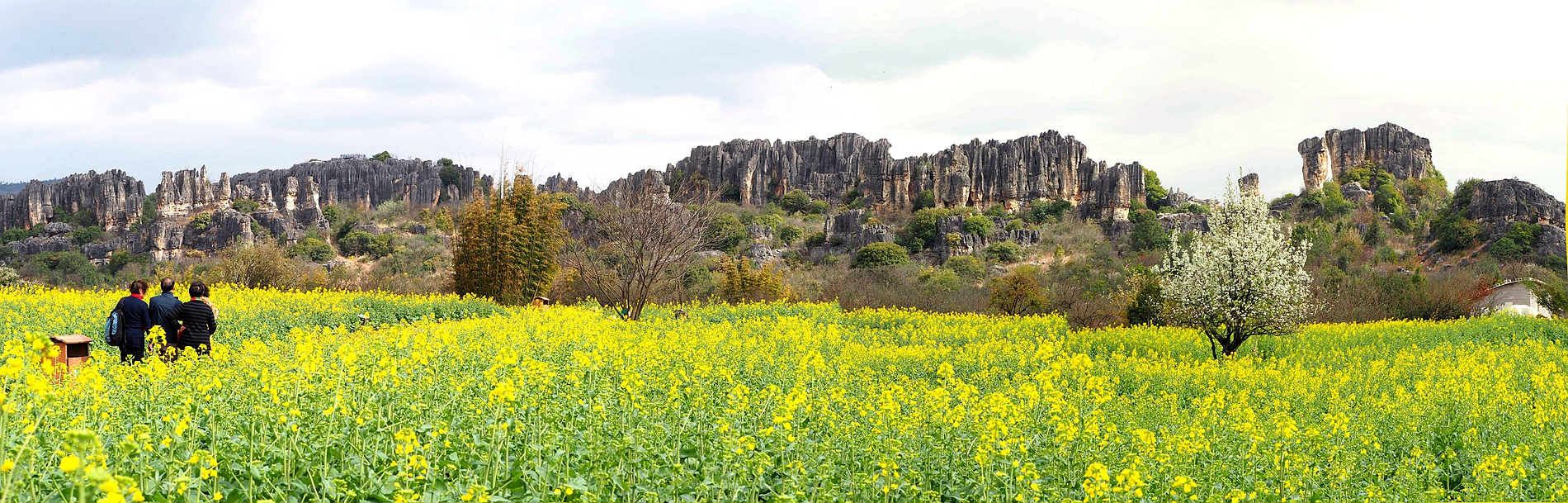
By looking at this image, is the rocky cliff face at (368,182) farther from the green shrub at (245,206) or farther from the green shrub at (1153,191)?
the green shrub at (1153,191)

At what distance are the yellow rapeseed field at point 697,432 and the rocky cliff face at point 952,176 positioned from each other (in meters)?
63.1

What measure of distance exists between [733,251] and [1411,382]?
46.1 meters

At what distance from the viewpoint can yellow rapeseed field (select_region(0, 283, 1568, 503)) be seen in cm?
400

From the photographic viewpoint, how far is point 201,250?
70.6 m

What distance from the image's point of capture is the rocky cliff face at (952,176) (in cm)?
7650

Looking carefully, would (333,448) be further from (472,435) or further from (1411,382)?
(1411,382)

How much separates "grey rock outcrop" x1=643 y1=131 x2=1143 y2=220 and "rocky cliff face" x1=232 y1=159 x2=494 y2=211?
2611cm

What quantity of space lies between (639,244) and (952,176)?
62913 millimetres

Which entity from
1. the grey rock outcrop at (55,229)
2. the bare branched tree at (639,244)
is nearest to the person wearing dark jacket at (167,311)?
the bare branched tree at (639,244)

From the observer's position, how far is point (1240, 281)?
15516 millimetres

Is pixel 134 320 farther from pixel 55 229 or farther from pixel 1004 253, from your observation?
pixel 55 229

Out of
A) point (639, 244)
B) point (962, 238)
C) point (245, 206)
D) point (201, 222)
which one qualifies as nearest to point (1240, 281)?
point (639, 244)

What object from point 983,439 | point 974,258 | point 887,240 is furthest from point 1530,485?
point 887,240

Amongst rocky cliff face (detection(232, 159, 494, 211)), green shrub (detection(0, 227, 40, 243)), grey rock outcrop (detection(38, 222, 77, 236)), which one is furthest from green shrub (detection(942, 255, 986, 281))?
green shrub (detection(0, 227, 40, 243))
